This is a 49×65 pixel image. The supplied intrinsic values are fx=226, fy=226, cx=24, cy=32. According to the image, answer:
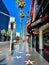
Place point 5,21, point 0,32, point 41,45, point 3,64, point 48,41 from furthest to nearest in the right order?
point 5,21 < point 0,32 < point 41,45 < point 48,41 < point 3,64

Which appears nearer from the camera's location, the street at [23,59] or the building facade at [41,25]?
the street at [23,59]

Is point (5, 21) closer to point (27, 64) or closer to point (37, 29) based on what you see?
→ point (37, 29)

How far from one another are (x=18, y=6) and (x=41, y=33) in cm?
3573

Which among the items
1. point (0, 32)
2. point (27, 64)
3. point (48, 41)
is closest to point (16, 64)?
point (27, 64)

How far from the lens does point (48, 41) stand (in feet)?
96.3

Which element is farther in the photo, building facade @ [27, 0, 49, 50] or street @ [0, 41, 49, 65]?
building facade @ [27, 0, 49, 50]

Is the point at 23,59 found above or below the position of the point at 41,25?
below

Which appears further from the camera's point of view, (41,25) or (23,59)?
(41,25)

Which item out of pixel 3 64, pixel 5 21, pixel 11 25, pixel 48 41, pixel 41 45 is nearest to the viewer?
pixel 3 64

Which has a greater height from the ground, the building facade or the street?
the building facade

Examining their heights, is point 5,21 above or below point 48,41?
above

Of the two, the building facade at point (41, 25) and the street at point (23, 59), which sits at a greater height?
the building facade at point (41, 25)

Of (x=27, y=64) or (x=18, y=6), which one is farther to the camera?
(x=18, y=6)

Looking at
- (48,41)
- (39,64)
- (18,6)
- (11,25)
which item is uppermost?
(18,6)
